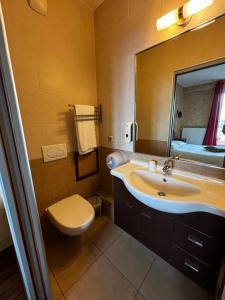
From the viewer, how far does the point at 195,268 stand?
949mm

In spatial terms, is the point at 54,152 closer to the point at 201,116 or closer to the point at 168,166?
the point at 168,166

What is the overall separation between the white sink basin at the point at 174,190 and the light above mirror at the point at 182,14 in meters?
1.18

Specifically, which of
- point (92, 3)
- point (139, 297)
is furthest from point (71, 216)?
point (92, 3)

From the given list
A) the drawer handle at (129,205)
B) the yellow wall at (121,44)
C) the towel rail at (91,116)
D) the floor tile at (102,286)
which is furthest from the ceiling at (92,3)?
the floor tile at (102,286)

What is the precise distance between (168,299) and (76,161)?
1.46 metres

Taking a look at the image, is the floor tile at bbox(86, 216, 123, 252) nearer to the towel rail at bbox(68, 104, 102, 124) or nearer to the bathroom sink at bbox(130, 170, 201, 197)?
the bathroom sink at bbox(130, 170, 201, 197)

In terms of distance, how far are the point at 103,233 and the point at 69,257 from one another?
1.39ft

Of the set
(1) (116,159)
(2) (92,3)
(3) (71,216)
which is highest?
(2) (92,3)

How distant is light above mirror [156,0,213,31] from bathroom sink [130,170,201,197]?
120 centimetres

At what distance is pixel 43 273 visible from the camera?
756 millimetres

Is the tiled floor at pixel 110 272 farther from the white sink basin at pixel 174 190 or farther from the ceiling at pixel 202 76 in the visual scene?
the ceiling at pixel 202 76

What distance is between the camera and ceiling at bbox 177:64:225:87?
0.96 meters

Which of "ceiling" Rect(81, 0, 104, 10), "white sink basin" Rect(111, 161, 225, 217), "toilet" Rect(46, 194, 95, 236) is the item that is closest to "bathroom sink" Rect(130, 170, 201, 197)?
"white sink basin" Rect(111, 161, 225, 217)

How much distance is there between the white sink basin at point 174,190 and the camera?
80cm
